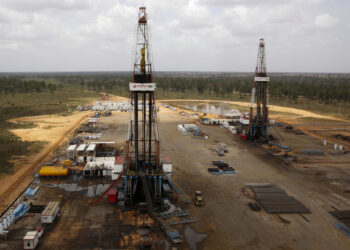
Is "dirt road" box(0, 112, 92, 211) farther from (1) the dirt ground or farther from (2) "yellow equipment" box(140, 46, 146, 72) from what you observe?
(2) "yellow equipment" box(140, 46, 146, 72)

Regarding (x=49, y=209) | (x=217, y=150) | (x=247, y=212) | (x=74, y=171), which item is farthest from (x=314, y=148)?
(x=49, y=209)

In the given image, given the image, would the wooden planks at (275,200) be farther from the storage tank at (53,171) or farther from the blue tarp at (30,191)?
the blue tarp at (30,191)

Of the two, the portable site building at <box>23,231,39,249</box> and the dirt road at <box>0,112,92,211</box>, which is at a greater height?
the dirt road at <box>0,112,92,211</box>

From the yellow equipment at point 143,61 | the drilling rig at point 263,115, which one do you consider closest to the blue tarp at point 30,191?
the yellow equipment at point 143,61

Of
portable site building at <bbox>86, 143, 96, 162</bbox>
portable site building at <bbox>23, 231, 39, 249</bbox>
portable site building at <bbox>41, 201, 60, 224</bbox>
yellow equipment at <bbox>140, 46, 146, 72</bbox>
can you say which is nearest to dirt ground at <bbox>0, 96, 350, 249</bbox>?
portable site building at <bbox>41, 201, 60, 224</bbox>

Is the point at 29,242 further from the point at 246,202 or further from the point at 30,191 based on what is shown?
the point at 246,202

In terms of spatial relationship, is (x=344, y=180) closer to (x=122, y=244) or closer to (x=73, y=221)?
(x=122, y=244)

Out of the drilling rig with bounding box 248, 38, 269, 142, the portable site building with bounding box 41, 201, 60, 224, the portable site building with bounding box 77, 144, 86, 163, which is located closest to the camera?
the portable site building with bounding box 41, 201, 60, 224

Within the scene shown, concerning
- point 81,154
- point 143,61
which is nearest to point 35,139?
point 81,154

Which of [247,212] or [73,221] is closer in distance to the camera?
[73,221]
